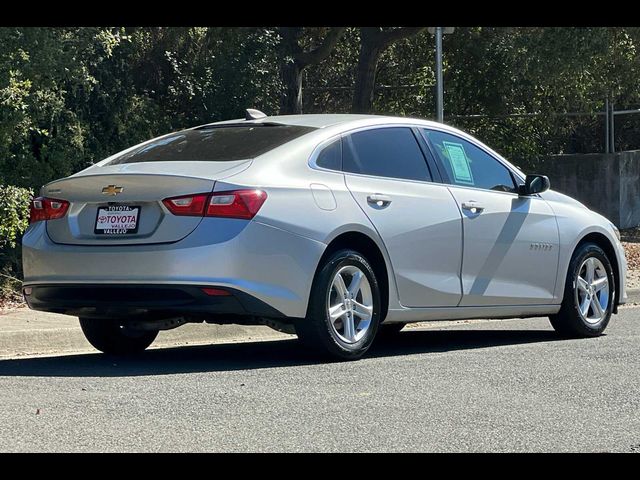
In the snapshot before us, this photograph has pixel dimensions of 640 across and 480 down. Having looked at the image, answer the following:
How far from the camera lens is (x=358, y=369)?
778cm

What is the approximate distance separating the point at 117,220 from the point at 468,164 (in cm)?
290

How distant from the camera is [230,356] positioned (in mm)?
8664

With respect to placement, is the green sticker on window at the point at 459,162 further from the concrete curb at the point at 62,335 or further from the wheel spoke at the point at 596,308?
the concrete curb at the point at 62,335

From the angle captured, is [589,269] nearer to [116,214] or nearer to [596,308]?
[596,308]

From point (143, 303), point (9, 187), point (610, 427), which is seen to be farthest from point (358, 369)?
point (9, 187)

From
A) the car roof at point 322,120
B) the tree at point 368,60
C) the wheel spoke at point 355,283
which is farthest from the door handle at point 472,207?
the tree at point 368,60

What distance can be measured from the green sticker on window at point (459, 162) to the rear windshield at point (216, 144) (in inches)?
50.0

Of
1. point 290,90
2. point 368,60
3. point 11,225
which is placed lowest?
point 11,225

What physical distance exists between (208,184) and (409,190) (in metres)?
1.66

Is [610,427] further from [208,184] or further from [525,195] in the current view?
[525,195]

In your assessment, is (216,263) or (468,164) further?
(468,164)

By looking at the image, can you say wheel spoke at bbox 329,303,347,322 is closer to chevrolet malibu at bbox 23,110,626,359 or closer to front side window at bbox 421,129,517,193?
chevrolet malibu at bbox 23,110,626,359

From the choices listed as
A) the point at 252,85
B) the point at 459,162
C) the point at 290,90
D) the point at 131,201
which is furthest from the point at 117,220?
the point at 290,90

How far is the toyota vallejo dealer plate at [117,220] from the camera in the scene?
7656mm
